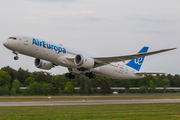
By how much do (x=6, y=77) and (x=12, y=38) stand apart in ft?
190

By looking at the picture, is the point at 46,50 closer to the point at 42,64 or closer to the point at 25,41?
the point at 25,41

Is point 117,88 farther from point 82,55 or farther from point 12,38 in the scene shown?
point 12,38

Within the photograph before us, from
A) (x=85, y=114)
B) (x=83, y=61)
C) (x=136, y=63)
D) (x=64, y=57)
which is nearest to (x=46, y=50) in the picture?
(x=64, y=57)

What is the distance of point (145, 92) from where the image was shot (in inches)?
2869

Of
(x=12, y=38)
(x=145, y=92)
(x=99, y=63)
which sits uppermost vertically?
(x=12, y=38)

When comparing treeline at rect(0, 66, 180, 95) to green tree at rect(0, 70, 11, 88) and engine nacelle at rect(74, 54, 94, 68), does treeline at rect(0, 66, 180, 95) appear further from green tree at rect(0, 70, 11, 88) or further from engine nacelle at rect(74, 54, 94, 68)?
engine nacelle at rect(74, 54, 94, 68)

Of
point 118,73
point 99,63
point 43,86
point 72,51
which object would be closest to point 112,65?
point 118,73

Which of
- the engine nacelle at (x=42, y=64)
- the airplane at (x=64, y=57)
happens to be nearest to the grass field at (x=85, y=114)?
the airplane at (x=64, y=57)

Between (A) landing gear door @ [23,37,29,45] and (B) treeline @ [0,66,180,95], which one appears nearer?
(A) landing gear door @ [23,37,29,45]

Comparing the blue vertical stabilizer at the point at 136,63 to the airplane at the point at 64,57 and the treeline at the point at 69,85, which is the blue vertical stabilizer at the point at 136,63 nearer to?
the airplane at the point at 64,57

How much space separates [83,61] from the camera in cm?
3522

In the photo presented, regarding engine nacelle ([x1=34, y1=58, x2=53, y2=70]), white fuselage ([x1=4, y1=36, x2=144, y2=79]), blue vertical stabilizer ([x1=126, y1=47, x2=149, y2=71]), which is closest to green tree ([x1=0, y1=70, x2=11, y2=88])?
engine nacelle ([x1=34, y1=58, x2=53, y2=70])

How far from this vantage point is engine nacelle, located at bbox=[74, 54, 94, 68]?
35.2m

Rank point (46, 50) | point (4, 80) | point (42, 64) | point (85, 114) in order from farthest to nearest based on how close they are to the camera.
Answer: point (4, 80) → point (42, 64) → point (46, 50) → point (85, 114)
